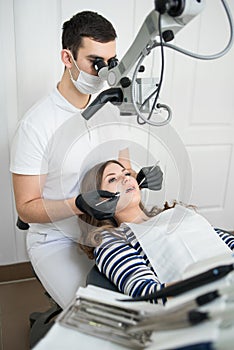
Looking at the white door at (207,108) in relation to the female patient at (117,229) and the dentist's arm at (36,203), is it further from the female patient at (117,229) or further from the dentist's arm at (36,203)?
the dentist's arm at (36,203)

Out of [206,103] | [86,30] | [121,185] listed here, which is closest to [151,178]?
[121,185]

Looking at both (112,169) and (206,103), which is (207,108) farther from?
(112,169)

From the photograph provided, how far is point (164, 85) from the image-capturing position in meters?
1.83

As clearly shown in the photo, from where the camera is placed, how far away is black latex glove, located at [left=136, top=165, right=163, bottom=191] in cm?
117

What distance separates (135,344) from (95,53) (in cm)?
84

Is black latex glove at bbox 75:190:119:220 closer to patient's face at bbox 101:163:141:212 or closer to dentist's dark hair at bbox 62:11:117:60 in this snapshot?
patient's face at bbox 101:163:141:212

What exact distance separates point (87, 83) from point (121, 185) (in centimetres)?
35

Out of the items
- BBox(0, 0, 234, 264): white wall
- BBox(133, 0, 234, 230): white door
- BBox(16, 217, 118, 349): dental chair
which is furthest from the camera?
BBox(133, 0, 234, 230): white door

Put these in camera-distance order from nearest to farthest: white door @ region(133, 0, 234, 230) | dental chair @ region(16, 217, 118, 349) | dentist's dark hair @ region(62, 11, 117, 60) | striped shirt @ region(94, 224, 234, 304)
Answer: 1. striped shirt @ region(94, 224, 234, 304)
2. dental chair @ region(16, 217, 118, 349)
3. dentist's dark hair @ region(62, 11, 117, 60)
4. white door @ region(133, 0, 234, 230)

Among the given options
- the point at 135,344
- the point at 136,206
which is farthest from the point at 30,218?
the point at 135,344

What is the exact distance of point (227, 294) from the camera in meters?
0.50

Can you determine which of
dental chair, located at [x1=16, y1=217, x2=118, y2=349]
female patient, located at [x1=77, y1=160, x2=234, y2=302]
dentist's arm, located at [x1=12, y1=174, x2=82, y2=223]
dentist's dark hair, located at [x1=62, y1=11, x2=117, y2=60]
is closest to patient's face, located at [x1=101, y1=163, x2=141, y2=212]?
female patient, located at [x1=77, y1=160, x2=234, y2=302]

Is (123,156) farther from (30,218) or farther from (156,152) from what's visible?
(30,218)

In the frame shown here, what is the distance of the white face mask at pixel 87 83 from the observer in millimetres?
1141
